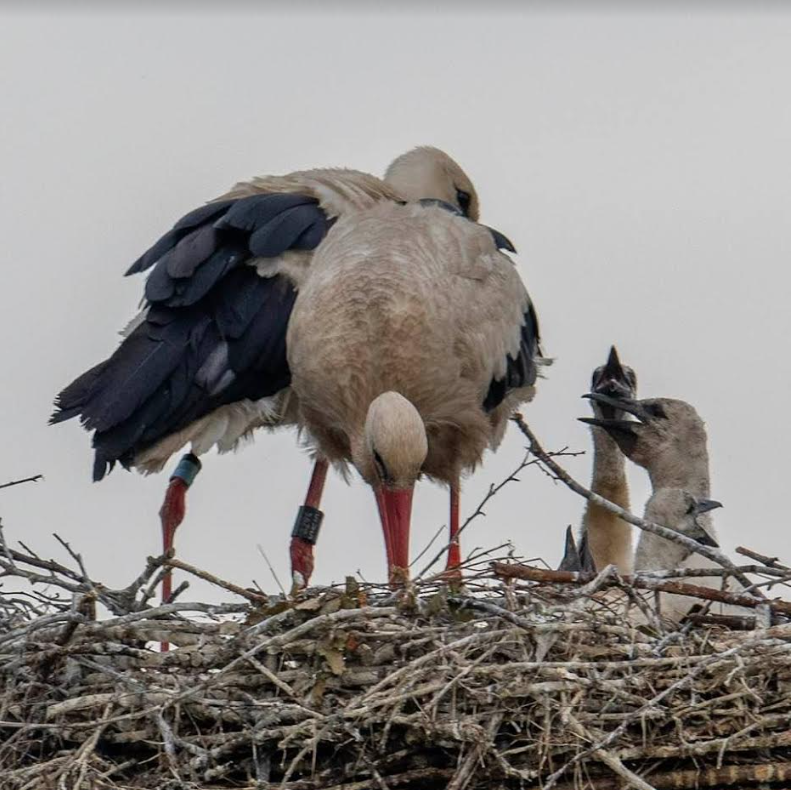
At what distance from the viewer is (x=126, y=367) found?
25.0 ft

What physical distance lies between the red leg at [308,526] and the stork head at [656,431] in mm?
1268

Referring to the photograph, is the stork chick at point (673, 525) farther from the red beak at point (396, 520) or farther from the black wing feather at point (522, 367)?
the black wing feather at point (522, 367)

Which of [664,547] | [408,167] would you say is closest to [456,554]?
[664,547]

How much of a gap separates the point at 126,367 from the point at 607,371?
173cm

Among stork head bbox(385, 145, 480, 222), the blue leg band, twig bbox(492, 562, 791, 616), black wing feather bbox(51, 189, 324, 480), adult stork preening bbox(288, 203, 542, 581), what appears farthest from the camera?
stork head bbox(385, 145, 480, 222)

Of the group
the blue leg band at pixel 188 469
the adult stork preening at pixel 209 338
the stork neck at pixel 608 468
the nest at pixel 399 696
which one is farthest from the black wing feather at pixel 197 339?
the nest at pixel 399 696

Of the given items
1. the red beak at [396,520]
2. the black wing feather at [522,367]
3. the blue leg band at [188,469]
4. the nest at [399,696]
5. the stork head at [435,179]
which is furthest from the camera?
the stork head at [435,179]

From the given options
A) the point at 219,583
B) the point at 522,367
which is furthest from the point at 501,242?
the point at 219,583

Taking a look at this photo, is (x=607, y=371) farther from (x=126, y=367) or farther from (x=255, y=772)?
(x=255, y=772)

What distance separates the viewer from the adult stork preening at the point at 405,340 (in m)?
7.39

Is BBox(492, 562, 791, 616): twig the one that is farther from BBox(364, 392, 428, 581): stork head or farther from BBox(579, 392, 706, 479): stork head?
BBox(579, 392, 706, 479): stork head

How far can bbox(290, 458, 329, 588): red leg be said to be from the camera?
27.0 feet

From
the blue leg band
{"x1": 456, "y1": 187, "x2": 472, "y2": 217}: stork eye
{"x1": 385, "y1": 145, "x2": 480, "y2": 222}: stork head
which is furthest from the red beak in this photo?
{"x1": 456, "y1": 187, "x2": 472, "y2": 217}: stork eye

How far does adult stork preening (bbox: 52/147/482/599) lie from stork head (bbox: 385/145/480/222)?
1248 mm
